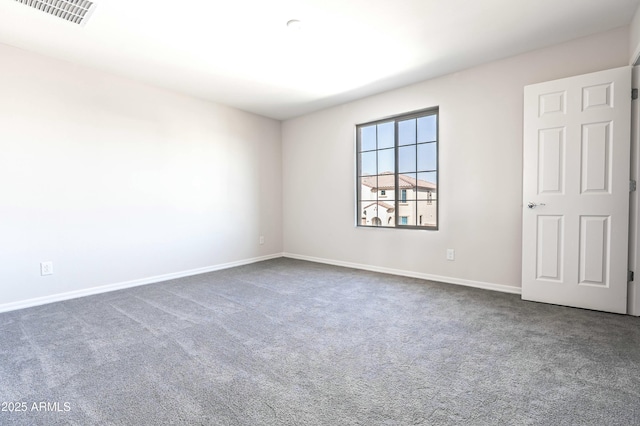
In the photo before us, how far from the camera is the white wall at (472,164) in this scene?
304 cm

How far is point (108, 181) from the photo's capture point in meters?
3.49

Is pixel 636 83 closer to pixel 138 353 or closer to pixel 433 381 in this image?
pixel 433 381

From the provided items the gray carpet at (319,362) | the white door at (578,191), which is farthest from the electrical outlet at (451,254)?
the white door at (578,191)

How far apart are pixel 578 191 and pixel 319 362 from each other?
2.70 metres

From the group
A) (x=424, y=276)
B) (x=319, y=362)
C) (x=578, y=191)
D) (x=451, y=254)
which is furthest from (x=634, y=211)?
(x=319, y=362)

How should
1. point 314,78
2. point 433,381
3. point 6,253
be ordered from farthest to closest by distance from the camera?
point 314,78
point 6,253
point 433,381

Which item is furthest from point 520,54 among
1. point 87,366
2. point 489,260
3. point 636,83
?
point 87,366

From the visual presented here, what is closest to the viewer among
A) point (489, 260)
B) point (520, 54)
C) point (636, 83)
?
point (636, 83)

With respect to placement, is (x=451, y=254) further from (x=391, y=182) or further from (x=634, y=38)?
(x=634, y=38)

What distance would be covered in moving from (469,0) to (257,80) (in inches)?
92.6

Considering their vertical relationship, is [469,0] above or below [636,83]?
above

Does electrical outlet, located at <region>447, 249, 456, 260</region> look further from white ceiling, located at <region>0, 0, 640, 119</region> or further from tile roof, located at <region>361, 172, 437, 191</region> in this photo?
white ceiling, located at <region>0, 0, 640, 119</region>

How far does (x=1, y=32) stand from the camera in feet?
8.71

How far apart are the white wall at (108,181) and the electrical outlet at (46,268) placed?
0.04 metres
